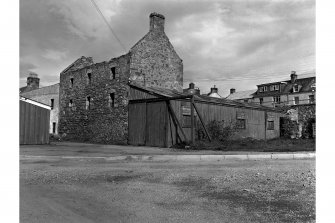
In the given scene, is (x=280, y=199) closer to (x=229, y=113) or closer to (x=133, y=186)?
(x=133, y=186)

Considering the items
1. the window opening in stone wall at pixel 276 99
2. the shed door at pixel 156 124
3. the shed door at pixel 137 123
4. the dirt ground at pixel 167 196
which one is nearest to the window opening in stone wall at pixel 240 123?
the shed door at pixel 156 124

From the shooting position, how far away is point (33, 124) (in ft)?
51.2

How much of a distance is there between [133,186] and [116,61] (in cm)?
1515

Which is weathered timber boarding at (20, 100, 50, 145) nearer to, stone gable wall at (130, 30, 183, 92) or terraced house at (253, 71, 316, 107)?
stone gable wall at (130, 30, 183, 92)

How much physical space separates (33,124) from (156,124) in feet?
21.1

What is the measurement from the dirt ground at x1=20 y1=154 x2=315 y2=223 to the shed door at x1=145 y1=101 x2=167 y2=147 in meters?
8.84

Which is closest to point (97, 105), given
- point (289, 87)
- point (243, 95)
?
point (289, 87)

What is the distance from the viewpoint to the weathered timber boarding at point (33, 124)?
1510cm

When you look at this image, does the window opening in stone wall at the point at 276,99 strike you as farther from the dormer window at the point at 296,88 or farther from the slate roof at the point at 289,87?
the dormer window at the point at 296,88

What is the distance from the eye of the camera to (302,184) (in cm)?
488

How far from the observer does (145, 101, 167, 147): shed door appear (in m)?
15.3
